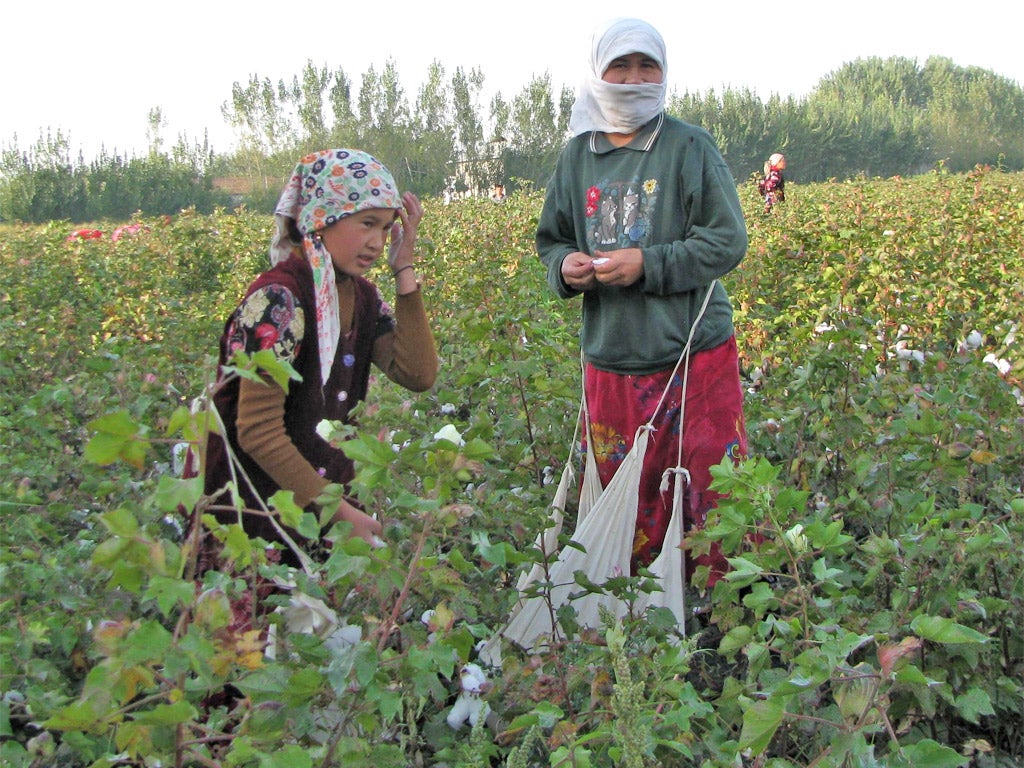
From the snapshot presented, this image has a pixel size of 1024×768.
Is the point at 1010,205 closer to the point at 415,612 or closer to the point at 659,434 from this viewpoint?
the point at 659,434

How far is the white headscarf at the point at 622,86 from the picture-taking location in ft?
6.91

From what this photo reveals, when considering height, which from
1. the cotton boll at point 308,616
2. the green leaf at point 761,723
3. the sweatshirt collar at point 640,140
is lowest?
the green leaf at point 761,723

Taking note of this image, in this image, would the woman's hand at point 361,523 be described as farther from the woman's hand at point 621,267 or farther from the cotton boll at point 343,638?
the woman's hand at point 621,267

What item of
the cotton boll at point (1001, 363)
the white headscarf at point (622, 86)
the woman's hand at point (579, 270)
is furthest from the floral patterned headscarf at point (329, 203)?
the cotton boll at point (1001, 363)

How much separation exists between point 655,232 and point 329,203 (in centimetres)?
72

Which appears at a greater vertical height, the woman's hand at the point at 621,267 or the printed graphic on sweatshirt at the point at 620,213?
the printed graphic on sweatshirt at the point at 620,213

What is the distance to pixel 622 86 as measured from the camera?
6.93 ft

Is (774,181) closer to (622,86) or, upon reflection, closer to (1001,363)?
(1001,363)

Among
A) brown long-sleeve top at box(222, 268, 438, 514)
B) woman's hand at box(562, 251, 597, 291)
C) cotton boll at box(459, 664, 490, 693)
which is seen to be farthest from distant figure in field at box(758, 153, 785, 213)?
cotton boll at box(459, 664, 490, 693)

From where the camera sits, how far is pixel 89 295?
535cm

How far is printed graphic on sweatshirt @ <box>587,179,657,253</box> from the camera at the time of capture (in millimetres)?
2154

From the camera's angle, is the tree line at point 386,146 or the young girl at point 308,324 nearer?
the young girl at point 308,324

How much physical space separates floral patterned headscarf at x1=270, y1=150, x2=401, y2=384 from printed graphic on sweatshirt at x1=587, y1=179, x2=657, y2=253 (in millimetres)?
562

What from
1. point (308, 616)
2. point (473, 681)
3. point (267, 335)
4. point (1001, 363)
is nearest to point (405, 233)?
point (267, 335)
